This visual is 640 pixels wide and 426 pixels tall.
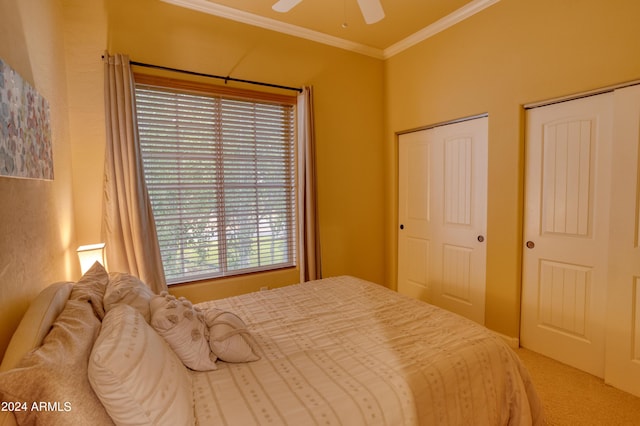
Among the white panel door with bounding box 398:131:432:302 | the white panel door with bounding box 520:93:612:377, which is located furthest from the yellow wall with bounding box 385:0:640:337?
the white panel door with bounding box 398:131:432:302

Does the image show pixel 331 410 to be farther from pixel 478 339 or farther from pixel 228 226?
pixel 228 226

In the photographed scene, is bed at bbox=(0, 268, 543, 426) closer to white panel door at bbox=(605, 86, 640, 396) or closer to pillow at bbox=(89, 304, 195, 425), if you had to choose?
pillow at bbox=(89, 304, 195, 425)

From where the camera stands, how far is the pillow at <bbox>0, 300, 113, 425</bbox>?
79 cm

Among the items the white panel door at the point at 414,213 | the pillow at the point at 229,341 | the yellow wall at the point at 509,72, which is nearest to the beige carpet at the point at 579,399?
the yellow wall at the point at 509,72

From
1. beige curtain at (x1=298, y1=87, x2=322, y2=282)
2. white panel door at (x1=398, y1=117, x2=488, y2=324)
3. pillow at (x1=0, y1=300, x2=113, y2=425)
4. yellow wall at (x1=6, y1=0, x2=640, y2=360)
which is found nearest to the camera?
pillow at (x1=0, y1=300, x2=113, y2=425)

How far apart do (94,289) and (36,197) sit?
0.52m

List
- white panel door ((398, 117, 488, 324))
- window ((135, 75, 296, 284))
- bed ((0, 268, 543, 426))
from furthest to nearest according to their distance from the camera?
white panel door ((398, 117, 488, 324)) < window ((135, 75, 296, 284)) < bed ((0, 268, 543, 426))

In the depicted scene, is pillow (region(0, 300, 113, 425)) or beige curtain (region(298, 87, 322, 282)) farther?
beige curtain (region(298, 87, 322, 282))

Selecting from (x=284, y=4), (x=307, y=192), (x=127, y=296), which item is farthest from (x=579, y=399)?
(x=284, y=4)

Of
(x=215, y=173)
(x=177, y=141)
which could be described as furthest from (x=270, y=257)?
(x=177, y=141)

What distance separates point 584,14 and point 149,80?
3295 mm

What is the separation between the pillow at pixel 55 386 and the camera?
0.79 meters

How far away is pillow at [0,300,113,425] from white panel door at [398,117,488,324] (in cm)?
303

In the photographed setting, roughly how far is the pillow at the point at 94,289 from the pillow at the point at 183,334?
213 mm
